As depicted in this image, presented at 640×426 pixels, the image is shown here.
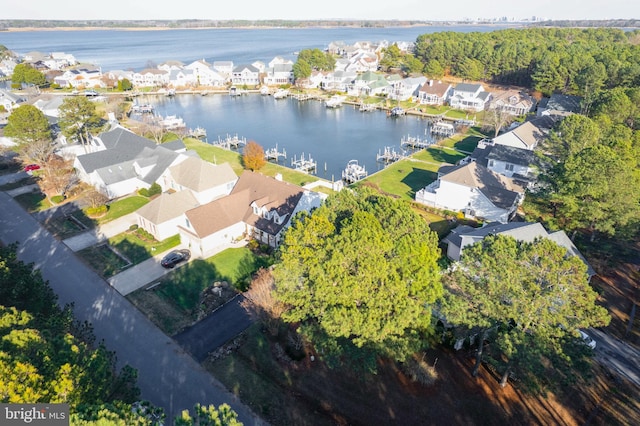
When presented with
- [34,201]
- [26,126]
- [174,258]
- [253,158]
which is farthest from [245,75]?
[174,258]

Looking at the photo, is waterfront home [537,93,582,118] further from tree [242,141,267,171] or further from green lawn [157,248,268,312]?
green lawn [157,248,268,312]

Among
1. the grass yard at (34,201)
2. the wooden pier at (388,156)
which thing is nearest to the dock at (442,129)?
the wooden pier at (388,156)

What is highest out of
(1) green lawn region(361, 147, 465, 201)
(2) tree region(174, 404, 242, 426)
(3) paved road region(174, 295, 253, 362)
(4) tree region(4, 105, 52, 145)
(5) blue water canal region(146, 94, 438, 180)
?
(2) tree region(174, 404, 242, 426)

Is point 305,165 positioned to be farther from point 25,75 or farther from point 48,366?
point 25,75

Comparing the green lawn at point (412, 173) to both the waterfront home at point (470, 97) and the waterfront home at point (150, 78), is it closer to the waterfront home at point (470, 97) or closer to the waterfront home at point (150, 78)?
the waterfront home at point (470, 97)

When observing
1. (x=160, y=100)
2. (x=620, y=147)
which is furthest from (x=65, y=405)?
(x=160, y=100)

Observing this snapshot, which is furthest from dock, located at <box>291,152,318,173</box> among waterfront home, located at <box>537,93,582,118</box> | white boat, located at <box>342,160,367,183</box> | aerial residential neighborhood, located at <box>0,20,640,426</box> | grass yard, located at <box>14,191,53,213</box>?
waterfront home, located at <box>537,93,582,118</box>
